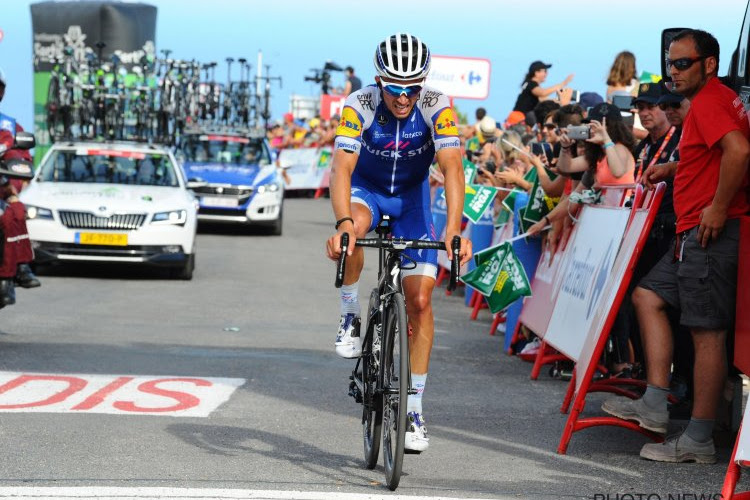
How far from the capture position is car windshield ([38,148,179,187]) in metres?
17.9

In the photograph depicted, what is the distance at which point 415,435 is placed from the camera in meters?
6.57

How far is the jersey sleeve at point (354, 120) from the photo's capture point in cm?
698

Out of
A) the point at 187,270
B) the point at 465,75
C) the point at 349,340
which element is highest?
the point at 465,75

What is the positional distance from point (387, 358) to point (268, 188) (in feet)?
63.9

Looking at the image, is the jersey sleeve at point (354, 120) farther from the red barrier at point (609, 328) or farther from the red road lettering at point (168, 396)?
the red road lettering at point (168, 396)

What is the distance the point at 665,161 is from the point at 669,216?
1.93 ft

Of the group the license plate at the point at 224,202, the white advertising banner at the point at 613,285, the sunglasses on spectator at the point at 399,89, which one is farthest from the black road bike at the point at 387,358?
the license plate at the point at 224,202

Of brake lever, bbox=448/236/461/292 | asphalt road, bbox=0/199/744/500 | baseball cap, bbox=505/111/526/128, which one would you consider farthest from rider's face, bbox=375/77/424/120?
baseball cap, bbox=505/111/526/128

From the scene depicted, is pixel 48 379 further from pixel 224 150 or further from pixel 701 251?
pixel 224 150

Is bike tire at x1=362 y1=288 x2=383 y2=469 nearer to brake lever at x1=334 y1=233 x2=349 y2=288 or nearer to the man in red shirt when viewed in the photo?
brake lever at x1=334 y1=233 x2=349 y2=288

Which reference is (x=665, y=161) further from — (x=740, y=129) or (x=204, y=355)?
(x=204, y=355)

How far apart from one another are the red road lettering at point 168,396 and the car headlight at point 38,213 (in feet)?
25.3

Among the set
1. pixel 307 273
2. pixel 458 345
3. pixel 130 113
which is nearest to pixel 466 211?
pixel 458 345

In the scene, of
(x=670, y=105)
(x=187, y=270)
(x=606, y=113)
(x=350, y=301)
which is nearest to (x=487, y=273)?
(x=606, y=113)
